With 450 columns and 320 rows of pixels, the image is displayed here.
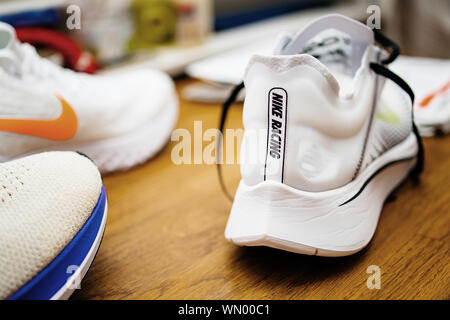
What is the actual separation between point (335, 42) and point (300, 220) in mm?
303

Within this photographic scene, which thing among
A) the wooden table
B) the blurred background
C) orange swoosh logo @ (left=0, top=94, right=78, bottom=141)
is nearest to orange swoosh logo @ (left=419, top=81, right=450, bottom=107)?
the wooden table

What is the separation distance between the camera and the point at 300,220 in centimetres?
47

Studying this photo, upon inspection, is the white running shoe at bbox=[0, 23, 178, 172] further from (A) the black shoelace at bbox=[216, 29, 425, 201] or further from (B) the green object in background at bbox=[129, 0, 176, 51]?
(B) the green object in background at bbox=[129, 0, 176, 51]

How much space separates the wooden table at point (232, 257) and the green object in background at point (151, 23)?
101cm

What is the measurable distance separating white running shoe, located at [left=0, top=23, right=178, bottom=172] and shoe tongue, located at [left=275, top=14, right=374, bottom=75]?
1.32 ft

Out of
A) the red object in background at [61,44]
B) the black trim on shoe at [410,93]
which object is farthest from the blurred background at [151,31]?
the black trim on shoe at [410,93]

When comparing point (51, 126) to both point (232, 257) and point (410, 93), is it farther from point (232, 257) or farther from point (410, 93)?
point (410, 93)

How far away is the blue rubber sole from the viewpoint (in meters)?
0.38

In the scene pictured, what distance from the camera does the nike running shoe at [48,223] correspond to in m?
0.38

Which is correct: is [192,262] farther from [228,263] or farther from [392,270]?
[392,270]

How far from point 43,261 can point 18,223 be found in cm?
5

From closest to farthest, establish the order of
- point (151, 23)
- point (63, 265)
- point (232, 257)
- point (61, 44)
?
point (63, 265), point (232, 257), point (61, 44), point (151, 23)

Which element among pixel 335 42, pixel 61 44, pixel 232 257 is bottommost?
pixel 232 257

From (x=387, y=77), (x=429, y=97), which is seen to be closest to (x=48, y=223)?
(x=387, y=77)
